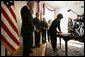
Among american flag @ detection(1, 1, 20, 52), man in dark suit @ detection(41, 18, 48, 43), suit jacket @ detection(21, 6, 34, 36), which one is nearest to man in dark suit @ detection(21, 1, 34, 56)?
suit jacket @ detection(21, 6, 34, 36)

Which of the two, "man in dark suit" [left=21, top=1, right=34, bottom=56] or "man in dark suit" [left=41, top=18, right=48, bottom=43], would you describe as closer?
"man in dark suit" [left=21, top=1, right=34, bottom=56]

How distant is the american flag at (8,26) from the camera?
119 inches

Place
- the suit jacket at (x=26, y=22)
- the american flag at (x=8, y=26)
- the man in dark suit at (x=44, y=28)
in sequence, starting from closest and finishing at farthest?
1. the american flag at (x=8, y=26)
2. the suit jacket at (x=26, y=22)
3. the man in dark suit at (x=44, y=28)

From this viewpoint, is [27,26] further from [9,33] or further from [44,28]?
[44,28]

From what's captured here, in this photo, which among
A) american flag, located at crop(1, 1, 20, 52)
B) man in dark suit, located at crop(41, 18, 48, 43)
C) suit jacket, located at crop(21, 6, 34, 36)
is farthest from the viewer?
man in dark suit, located at crop(41, 18, 48, 43)

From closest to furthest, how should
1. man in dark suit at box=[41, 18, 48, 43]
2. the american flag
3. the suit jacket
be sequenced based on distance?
the american flag
the suit jacket
man in dark suit at box=[41, 18, 48, 43]

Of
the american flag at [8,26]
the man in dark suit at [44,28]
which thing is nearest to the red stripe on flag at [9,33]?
the american flag at [8,26]

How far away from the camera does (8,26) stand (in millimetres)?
3137

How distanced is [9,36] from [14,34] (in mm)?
174

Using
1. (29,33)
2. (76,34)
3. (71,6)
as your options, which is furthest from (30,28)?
(71,6)

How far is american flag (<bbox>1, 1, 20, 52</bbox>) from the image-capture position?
3.04m

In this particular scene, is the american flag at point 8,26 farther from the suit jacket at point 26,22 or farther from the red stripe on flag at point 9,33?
the suit jacket at point 26,22

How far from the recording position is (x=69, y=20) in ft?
15.9

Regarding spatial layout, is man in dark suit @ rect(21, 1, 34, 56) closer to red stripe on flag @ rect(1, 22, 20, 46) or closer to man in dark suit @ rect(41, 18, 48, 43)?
red stripe on flag @ rect(1, 22, 20, 46)
